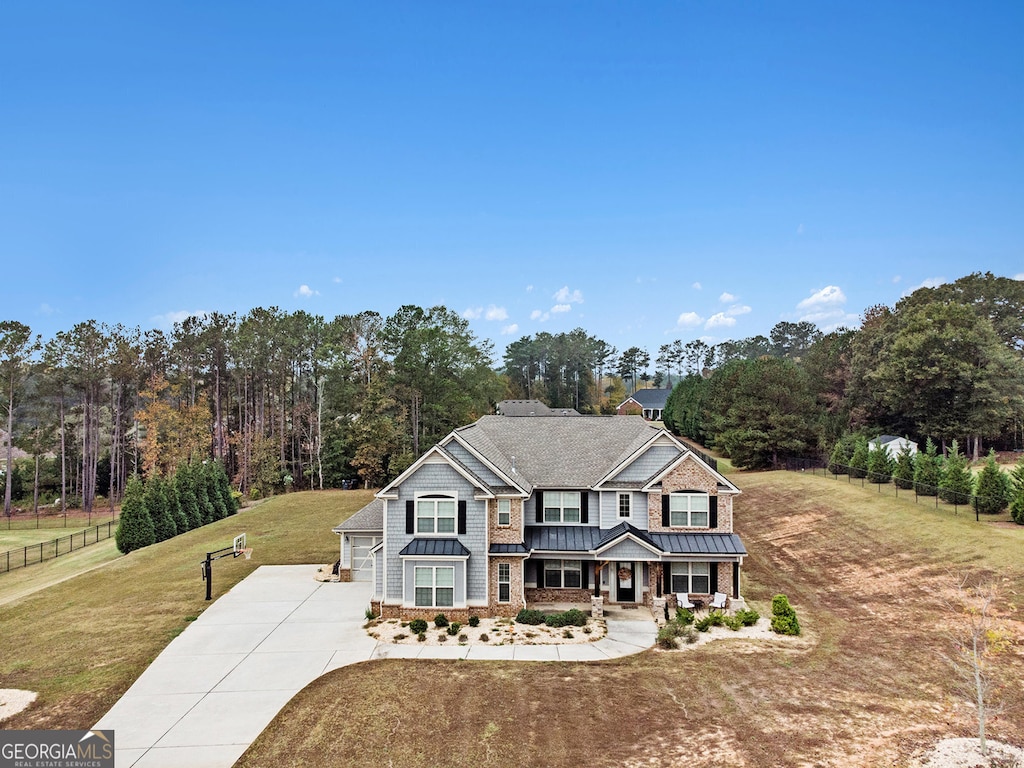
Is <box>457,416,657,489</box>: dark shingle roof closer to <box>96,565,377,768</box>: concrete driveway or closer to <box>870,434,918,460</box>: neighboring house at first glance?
<box>96,565,377,768</box>: concrete driveway

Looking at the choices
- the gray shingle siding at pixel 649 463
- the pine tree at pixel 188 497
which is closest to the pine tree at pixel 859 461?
the gray shingle siding at pixel 649 463

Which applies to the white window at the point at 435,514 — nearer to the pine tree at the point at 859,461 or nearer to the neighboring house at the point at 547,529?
the neighboring house at the point at 547,529

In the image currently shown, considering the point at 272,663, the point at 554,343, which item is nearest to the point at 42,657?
the point at 272,663

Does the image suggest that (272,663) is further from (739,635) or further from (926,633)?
(926,633)

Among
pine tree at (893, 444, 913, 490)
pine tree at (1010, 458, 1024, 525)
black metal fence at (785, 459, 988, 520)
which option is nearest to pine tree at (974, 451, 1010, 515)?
black metal fence at (785, 459, 988, 520)

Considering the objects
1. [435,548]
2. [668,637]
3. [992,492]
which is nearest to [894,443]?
[992,492]
